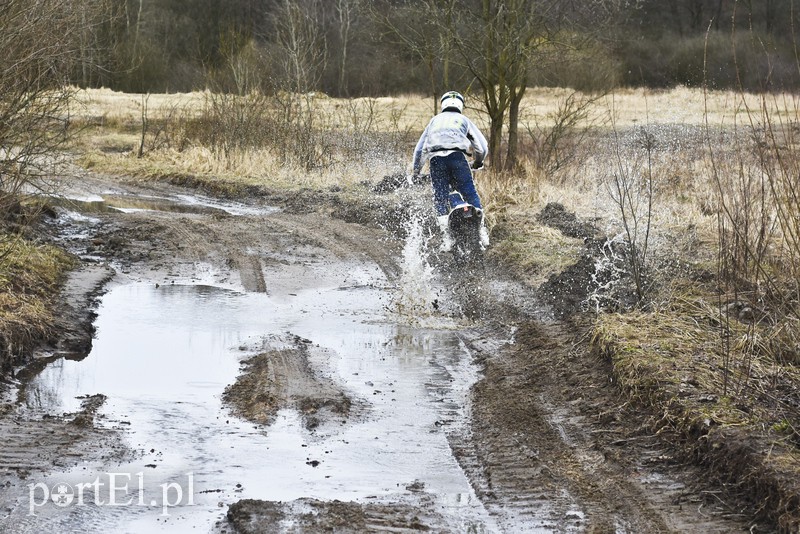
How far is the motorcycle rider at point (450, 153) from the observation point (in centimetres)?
1105

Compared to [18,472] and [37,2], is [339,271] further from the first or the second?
[18,472]

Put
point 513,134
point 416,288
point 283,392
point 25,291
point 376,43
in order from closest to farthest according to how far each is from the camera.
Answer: point 283,392, point 25,291, point 416,288, point 513,134, point 376,43

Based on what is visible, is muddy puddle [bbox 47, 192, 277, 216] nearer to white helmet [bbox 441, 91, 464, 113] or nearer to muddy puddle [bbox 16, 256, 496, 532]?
white helmet [bbox 441, 91, 464, 113]

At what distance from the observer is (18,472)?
5062 millimetres

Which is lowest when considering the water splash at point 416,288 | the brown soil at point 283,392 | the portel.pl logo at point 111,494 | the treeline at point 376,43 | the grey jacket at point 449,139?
the portel.pl logo at point 111,494

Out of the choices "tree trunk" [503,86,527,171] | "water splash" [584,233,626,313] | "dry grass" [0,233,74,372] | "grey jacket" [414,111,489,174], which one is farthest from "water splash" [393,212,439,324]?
"tree trunk" [503,86,527,171]

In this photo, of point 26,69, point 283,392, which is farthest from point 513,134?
point 283,392

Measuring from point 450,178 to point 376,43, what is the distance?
27494mm

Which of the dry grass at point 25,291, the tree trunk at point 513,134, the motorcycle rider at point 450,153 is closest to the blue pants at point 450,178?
the motorcycle rider at point 450,153

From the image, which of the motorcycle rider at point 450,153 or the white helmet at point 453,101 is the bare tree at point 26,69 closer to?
the motorcycle rider at point 450,153

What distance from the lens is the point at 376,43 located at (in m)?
37.7

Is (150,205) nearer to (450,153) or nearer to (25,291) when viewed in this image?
(450,153)

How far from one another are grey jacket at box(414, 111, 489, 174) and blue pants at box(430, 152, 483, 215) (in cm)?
13

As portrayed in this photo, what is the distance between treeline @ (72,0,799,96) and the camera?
59.0 ft
